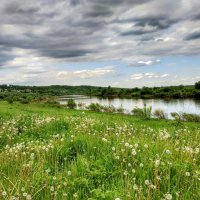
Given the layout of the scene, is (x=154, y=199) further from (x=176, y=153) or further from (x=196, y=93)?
(x=196, y=93)

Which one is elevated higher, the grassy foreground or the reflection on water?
the grassy foreground

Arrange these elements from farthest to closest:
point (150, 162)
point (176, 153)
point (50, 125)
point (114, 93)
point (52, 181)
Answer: point (114, 93), point (50, 125), point (176, 153), point (150, 162), point (52, 181)

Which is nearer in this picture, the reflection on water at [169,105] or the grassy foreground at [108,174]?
the grassy foreground at [108,174]

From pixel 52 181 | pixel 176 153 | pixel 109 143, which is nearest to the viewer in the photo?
pixel 52 181

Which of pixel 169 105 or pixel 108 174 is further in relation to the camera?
pixel 169 105

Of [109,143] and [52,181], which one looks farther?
[109,143]

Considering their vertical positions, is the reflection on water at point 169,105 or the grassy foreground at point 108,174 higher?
the grassy foreground at point 108,174

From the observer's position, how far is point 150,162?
6234mm

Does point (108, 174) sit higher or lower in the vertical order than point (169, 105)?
higher

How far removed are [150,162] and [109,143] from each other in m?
1.84

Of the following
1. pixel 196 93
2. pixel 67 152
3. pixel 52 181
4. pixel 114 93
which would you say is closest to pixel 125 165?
pixel 52 181

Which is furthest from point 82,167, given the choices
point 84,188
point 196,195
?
point 196,195

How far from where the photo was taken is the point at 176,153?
6734mm

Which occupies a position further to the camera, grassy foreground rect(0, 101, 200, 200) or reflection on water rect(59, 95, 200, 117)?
reflection on water rect(59, 95, 200, 117)
